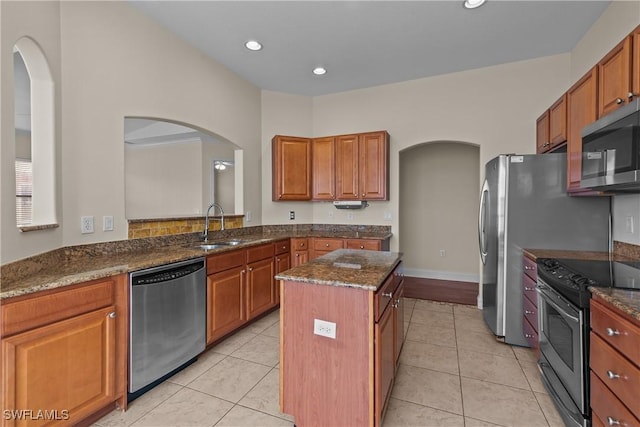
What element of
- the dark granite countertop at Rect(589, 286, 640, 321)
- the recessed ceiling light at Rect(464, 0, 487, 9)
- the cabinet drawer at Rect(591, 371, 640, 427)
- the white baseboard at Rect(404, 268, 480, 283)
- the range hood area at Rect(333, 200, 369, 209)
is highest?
the recessed ceiling light at Rect(464, 0, 487, 9)

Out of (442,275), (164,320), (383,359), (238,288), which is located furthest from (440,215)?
(164,320)

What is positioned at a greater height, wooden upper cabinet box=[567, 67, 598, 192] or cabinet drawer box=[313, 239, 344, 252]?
wooden upper cabinet box=[567, 67, 598, 192]

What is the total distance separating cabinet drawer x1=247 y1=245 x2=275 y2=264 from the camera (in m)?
2.99

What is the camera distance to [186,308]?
85.9 inches

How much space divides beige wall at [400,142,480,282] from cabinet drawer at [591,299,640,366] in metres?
3.59

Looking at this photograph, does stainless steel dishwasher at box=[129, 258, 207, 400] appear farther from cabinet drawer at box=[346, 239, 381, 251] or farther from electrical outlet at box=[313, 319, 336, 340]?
cabinet drawer at box=[346, 239, 381, 251]

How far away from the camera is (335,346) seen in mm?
1496

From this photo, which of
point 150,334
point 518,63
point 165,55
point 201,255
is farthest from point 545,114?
point 150,334

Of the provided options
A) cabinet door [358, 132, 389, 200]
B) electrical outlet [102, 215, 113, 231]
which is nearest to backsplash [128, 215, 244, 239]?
electrical outlet [102, 215, 113, 231]

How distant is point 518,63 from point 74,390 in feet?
16.7

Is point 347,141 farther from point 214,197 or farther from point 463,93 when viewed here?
point 214,197

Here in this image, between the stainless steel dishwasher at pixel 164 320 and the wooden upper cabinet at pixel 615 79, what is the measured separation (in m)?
3.20

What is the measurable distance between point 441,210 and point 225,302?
3999 mm

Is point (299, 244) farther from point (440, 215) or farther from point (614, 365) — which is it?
point (614, 365)
